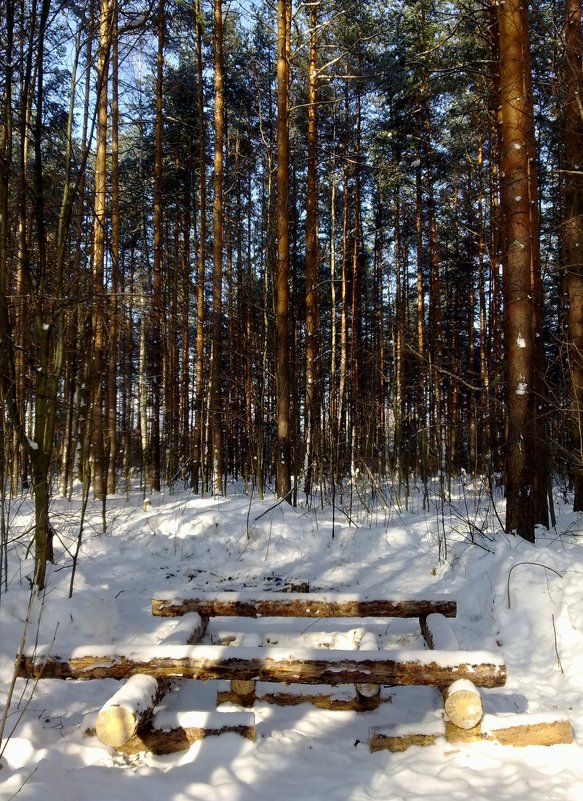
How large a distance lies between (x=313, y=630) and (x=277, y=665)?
1.86 meters

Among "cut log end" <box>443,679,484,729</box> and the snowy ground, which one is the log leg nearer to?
"cut log end" <box>443,679,484,729</box>

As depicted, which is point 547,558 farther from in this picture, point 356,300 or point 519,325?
point 356,300

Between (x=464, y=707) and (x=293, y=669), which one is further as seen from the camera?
(x=293, y=669)

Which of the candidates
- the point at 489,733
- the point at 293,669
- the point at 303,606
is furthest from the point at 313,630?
the point at 489,733

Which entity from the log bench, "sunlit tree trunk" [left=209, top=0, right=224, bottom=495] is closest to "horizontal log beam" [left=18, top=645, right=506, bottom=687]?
the log bench

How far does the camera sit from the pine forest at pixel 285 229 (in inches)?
182

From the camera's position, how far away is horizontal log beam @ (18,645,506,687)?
10.2 feet

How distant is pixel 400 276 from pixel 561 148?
10.3 metres

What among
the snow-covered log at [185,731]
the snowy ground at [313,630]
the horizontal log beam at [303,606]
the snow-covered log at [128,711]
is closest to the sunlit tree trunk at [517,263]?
the snowy ground at [313,630]

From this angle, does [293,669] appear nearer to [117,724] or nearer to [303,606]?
[117,724]

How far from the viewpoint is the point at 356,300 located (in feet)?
56.0

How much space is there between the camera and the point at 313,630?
491 centimetres

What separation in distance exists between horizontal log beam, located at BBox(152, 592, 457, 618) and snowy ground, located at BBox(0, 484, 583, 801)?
351mm

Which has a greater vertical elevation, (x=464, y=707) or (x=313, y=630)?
(x=464, y=707)
